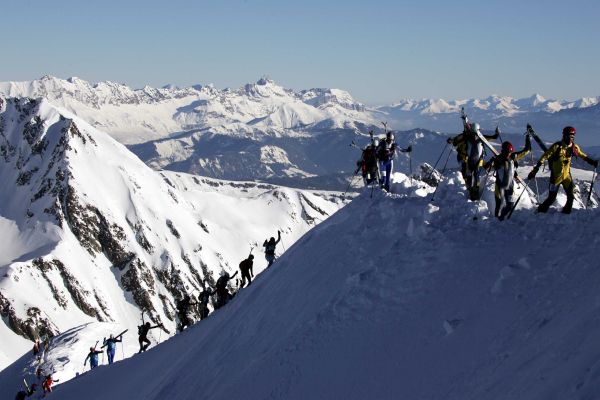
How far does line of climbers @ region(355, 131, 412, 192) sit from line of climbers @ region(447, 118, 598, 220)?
3.35 metres

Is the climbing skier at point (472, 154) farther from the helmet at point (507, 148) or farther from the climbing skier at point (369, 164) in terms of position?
the climbing skier at point (369, 164)

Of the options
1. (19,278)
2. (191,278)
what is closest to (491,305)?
(19,278)

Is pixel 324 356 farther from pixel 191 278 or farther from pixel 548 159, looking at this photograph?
pixel 191 278

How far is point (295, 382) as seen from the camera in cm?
1397

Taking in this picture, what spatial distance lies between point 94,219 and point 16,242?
2273 centimetres

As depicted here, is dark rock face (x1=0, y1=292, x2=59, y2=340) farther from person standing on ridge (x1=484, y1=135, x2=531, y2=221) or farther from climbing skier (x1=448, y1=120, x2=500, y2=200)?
person standing on ridge (x1=484, y1=135, x2=531, y2=221)

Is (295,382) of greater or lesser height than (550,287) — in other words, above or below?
below

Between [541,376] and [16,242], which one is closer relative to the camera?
[541,376]

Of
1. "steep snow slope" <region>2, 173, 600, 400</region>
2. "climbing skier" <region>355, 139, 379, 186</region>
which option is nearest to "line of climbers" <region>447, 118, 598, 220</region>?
"steep snow slope" <region>2, 173, 600, 400</region>

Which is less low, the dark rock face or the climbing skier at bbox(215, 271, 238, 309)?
the climbing skier at bbox(215, 271, 238, 309)

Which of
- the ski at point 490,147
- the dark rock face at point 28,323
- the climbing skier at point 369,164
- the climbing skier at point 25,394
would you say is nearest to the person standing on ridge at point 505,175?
the ski at point 490,147

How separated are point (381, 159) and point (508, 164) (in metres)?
6.94

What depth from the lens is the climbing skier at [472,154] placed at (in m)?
18.5

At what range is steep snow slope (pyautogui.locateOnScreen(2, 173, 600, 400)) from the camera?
1092 cm
